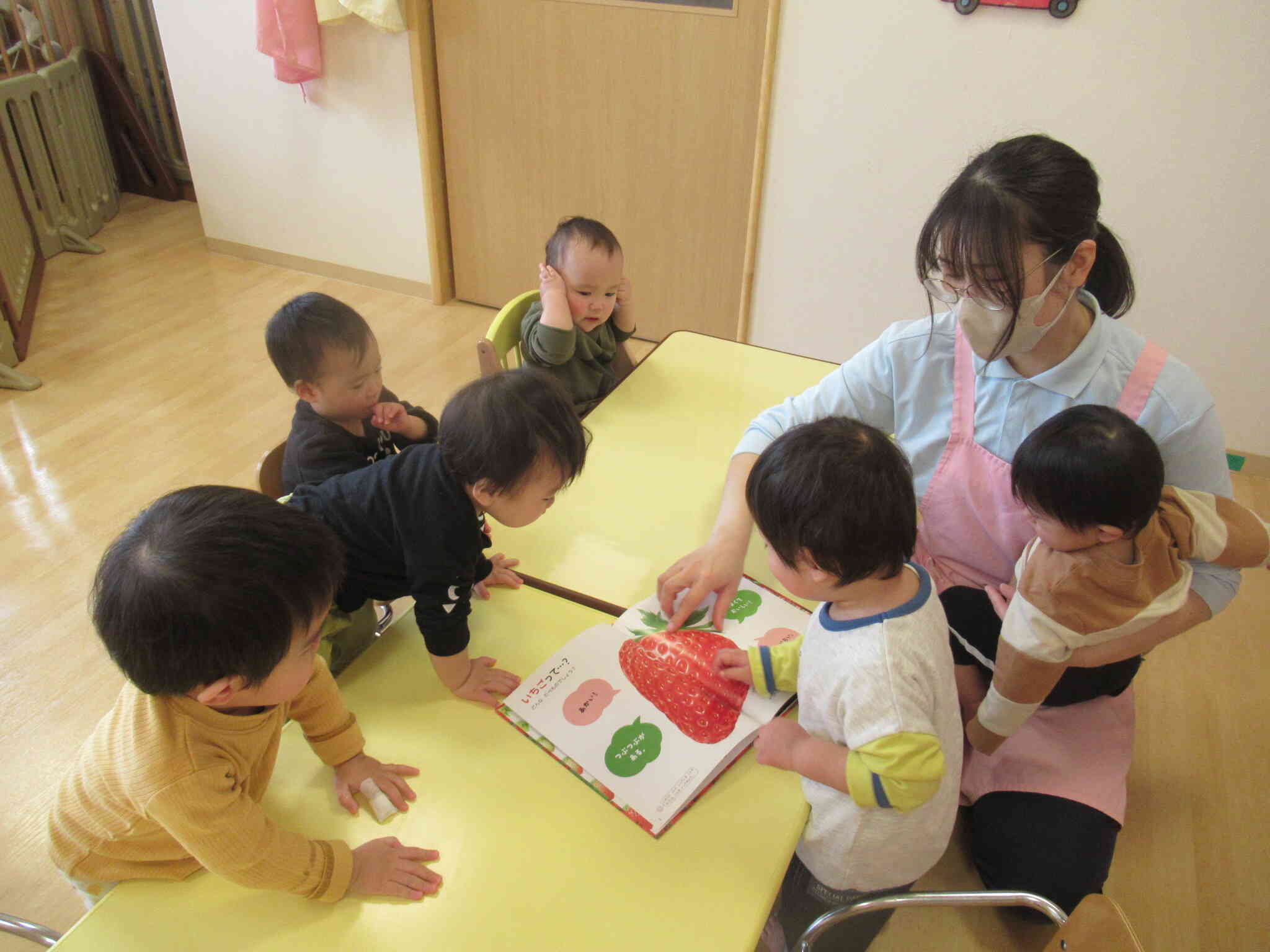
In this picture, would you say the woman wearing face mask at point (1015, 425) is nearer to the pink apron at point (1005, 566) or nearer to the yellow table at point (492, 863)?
the pink apron at point (1005, 566)

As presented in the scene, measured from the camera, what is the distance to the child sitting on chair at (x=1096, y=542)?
1043 mm

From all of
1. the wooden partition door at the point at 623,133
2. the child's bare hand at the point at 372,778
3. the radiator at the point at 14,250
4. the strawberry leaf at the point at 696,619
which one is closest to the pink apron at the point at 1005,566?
the strawberry leaf at the point at 696,619

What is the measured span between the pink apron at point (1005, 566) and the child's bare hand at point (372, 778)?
871mm

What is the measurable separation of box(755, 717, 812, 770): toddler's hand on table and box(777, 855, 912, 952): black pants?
0.18 meters

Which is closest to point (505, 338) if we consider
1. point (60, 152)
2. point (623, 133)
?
point (623, 133)

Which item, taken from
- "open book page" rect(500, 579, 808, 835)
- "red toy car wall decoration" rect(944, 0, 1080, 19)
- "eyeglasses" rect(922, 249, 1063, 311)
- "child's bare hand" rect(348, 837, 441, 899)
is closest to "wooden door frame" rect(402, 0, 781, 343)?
"red toy car wall decoration" rect(944, 0, 1080, 19)

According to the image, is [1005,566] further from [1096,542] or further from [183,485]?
[183,485]

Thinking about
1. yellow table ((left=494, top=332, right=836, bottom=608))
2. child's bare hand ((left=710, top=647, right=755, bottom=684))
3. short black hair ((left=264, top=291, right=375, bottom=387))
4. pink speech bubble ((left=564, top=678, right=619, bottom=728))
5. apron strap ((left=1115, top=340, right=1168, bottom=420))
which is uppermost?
apron strap ((left=1115, top=340, right=1168, bottom=420))

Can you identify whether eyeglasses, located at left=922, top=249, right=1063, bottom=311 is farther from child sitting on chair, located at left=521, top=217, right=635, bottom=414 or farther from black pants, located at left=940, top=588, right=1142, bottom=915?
child sitting on chair, located at left=521, top=217, right=635, bottom=414

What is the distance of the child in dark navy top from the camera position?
1.00m

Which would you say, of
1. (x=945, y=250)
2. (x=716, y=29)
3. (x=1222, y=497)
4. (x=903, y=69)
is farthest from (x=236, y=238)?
(x=1222, y=497)

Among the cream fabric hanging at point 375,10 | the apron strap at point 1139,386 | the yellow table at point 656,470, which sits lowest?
the yellow table at point 656,470

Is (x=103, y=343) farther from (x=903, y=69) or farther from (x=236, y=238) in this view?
(x=903, y=69)

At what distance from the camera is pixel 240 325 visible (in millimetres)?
3469
